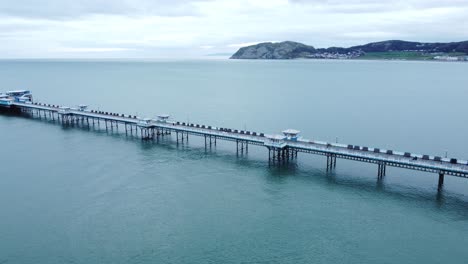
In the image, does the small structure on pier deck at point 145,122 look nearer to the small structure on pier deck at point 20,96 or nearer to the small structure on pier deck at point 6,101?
Result: the small structure on pier deck at point 20,96

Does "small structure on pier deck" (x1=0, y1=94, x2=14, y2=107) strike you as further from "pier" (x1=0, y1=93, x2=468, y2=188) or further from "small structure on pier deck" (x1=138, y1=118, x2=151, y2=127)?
"small structure on pier deck" (x1=138, y1=118, x2=151, y2=127)

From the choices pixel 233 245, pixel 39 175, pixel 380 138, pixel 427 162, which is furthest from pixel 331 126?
pixel 39 175

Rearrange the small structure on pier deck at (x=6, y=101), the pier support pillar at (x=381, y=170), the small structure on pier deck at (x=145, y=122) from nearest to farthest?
1. the pier support pillar at (x=381, y=170)
2. the small structure on pier deck at (x=145, y=122)
3. the small structure on pier deck at (x=6, y=101)

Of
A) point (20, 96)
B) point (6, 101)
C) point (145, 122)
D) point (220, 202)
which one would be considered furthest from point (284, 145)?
point (20, 96)

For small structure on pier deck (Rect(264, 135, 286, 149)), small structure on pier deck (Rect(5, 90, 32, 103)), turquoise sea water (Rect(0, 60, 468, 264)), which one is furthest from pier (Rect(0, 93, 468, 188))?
small structure on pier deck (Rect(5, 90, 32, 103))

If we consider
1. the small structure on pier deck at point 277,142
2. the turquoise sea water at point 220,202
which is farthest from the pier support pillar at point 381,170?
the small structure on pier deck at point 277,142

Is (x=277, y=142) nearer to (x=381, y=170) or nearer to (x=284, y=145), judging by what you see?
(x=284, y=145)

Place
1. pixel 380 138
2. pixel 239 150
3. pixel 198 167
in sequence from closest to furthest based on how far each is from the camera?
pixel 198 167 → pixel 239 150 → pixel 380 138

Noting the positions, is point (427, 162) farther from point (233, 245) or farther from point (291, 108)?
point (291, 108)
